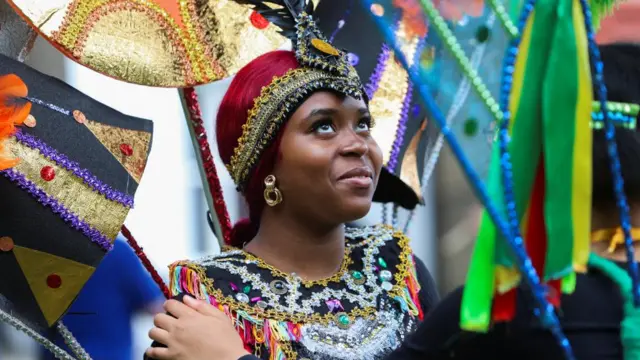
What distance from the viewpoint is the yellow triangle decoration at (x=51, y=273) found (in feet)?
8.68

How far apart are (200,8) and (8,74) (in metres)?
0.57

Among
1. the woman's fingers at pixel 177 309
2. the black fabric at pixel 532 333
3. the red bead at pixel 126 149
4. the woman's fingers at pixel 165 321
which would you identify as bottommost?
the black fabric at pixel 532 333

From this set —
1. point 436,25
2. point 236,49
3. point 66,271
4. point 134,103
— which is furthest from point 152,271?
point 436,25

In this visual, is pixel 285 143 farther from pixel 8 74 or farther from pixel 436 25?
pixel 436 25

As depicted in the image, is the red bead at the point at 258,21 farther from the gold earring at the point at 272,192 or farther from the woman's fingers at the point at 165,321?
the woman's fingers at the point at 165,321

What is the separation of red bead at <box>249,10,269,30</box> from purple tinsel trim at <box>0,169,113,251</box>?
0.70 m

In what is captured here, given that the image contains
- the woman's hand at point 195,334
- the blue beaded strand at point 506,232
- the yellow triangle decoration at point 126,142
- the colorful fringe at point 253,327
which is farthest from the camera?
the yellow triangle decoration at point 126,142

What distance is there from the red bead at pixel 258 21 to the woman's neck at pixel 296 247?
1.72 feet

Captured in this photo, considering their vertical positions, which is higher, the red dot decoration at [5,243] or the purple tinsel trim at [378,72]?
the purple tinsel trim at [378,72]

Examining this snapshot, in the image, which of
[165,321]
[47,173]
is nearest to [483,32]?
[165,321]

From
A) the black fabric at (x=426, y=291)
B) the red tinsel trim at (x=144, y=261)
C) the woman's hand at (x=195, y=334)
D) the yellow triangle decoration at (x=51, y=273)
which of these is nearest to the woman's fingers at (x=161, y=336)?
the woman's hand at (x=195, y=334)

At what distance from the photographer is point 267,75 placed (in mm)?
2736

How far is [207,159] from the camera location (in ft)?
10.3

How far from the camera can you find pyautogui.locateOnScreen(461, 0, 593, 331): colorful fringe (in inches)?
60.8
